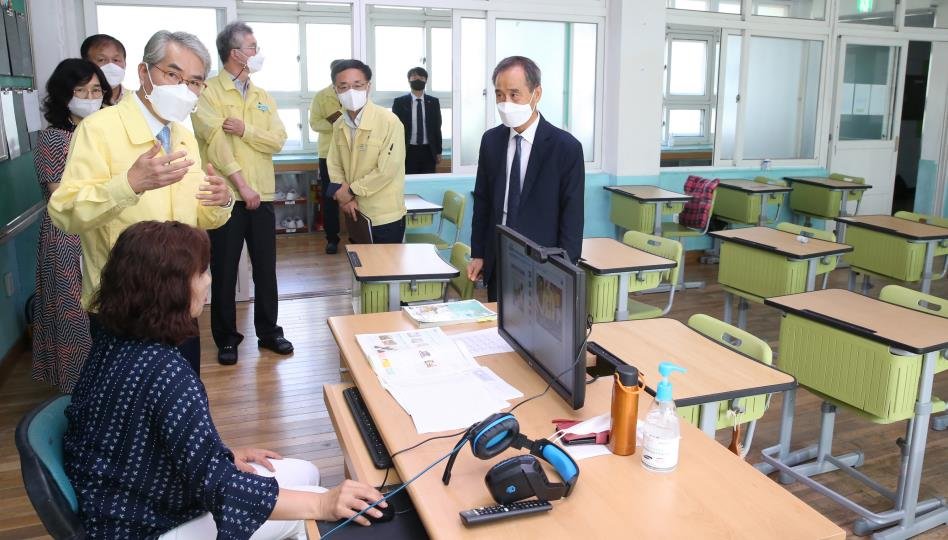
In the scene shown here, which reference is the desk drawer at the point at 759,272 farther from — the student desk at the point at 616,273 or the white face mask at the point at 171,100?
the white face mask at the point at 171,100

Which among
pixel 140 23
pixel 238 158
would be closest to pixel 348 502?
pixel 238 158

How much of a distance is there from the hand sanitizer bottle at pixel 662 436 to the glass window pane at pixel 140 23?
4760 millimetres

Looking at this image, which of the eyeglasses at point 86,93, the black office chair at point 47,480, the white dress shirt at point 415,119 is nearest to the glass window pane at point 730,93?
the white dress shirt at point 415,119

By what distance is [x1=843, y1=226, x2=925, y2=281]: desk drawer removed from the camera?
441 centimetres

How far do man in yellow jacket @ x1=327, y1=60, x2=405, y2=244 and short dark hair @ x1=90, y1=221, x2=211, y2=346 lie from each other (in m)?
2.72

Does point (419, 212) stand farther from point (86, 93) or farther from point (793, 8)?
point (793, 8)

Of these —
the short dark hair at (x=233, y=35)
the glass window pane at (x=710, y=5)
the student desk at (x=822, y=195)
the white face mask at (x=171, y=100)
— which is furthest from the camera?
the glass window pane at (x=710, y=5)

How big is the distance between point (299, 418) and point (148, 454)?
216 cm

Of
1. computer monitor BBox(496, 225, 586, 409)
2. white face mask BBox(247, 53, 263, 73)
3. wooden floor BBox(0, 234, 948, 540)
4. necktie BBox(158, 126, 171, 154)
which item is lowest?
wooden floor BBox(0, 234, 948, 540)

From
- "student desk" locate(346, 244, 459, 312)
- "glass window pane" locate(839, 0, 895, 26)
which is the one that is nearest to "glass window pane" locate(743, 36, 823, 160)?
"glass window pane" locate(839, 0, 895, 26)

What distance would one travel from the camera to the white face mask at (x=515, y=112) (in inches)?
111

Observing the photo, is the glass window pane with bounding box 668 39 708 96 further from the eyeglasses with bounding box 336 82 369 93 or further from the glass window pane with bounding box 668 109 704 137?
the eyeglasses with bounding box 336 82 369 93

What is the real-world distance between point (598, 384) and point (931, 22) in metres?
8.20

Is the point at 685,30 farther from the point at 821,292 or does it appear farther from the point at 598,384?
the point at 598,384
